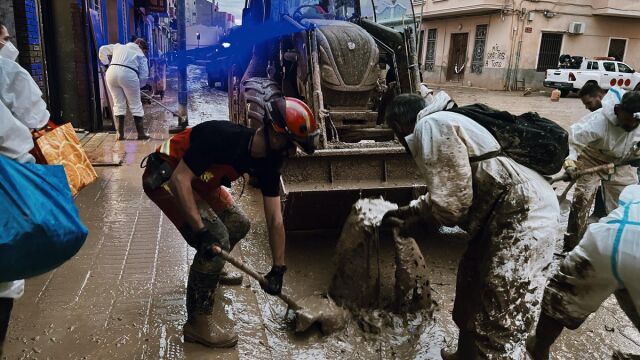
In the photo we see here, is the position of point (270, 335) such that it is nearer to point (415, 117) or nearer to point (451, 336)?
point (451, 336)

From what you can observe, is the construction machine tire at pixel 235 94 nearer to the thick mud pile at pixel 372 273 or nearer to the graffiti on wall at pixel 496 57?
the thick mud pile at pixel 372 273

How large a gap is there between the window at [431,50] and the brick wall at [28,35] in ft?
77.9

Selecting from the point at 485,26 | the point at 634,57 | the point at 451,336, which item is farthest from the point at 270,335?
the point at 634,57

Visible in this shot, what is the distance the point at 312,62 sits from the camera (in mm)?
5277

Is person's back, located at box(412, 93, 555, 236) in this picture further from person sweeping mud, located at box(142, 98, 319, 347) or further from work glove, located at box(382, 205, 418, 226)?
person sweeping mud, located at box(142, 98, 319, 347)

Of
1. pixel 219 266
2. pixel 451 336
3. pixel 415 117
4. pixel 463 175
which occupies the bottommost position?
pixel 451 336

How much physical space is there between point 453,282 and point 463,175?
6.53ft

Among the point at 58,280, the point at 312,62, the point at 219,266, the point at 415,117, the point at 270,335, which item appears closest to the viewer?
the point at 415,117

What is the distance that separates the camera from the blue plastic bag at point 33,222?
2.05 meters

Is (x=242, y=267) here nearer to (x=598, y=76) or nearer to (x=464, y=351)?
(x=464, y=351)

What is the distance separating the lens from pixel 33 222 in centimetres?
209

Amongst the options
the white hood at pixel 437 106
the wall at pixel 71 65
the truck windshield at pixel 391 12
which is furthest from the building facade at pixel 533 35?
the white hood at pixel 437 106

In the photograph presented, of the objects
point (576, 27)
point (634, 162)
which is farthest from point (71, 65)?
point (576, 27)

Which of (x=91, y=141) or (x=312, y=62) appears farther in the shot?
(x=91, y=141)
